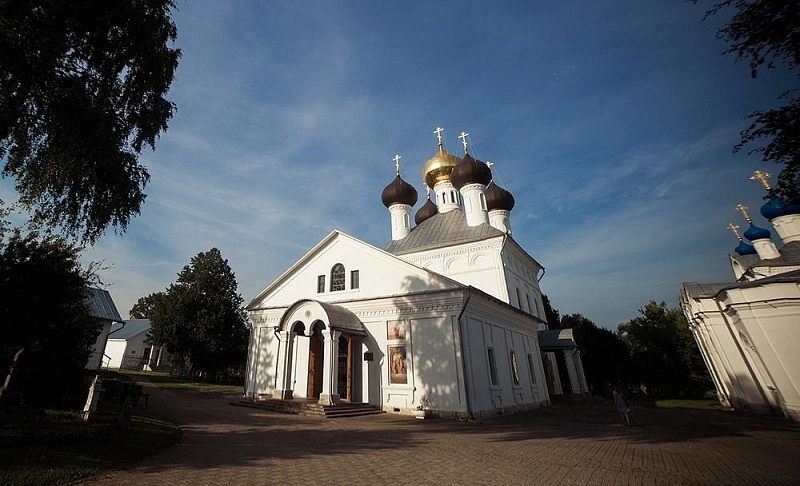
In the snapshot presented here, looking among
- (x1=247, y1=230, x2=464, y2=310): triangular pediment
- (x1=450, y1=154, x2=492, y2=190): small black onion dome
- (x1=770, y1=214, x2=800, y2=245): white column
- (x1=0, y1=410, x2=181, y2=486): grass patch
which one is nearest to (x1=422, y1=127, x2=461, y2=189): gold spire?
(x1=450, y1=154, x2=492, y2=190): small black onion dome

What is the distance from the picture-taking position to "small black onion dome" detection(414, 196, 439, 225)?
3437 cm

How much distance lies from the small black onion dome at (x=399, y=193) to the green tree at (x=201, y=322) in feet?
61.0

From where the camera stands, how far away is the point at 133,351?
144ft

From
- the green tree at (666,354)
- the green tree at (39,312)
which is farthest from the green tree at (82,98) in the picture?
the green tree at (666,354)

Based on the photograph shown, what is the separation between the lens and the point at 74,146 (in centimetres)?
916

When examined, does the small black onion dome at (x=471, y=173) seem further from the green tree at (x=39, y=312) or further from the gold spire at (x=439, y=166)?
the green tree at (x=39, y=312)

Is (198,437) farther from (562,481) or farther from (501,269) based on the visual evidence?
(501,269)

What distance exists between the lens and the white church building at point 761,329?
14.9m

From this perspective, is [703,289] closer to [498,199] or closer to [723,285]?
[723,285]

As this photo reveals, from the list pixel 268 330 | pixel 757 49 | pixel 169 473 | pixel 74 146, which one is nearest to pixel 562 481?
pixel 169 473

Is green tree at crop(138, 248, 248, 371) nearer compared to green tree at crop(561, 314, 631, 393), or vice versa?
green tree at crop(138, 248, 248, 371)

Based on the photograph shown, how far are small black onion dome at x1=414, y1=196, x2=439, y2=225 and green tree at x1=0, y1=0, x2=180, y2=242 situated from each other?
994 inches

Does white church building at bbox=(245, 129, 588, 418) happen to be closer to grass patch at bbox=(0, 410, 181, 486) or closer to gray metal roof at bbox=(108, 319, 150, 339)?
grass patch at bbox=(0, 410, 181, 486)

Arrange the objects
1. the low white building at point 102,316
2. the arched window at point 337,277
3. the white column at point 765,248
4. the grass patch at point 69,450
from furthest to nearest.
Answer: the low white building at point 102,316, the white column at point 765,248, the arched window at point 337,277, the grass patch at point 69,450
